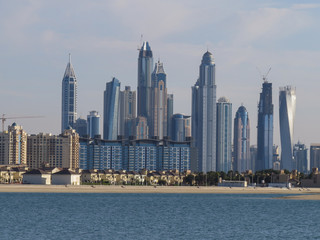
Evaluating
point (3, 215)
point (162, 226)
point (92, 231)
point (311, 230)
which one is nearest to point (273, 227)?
point (311, 230)

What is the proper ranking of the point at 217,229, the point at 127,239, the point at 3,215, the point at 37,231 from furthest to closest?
the point at 3,215
the point at 217,229
the point at 37,231
the point at 127,239

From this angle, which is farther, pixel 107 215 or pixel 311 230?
pixel 107 215

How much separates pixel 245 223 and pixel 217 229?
12.1 m

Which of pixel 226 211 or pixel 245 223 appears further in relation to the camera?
pixel 226 211

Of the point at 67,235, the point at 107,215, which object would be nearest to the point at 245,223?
the point at 107,215

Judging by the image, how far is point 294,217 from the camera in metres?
124

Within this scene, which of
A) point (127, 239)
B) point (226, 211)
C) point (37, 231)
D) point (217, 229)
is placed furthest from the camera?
point (226, 211)

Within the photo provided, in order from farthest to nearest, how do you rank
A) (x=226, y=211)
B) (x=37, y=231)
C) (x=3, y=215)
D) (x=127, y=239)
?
(x=226, y=211)
(x=3, y=215)
(x=37, y=231)
(x=127, y=239)

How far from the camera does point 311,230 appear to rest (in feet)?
328

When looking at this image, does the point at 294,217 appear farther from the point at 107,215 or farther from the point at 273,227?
Result: the point at 107,215

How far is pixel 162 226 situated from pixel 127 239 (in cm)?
1797

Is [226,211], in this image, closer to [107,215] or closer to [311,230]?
[107,215]

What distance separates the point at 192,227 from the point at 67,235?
2073 cm

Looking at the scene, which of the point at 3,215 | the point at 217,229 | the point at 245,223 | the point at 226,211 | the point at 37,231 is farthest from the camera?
the point at 226,211
